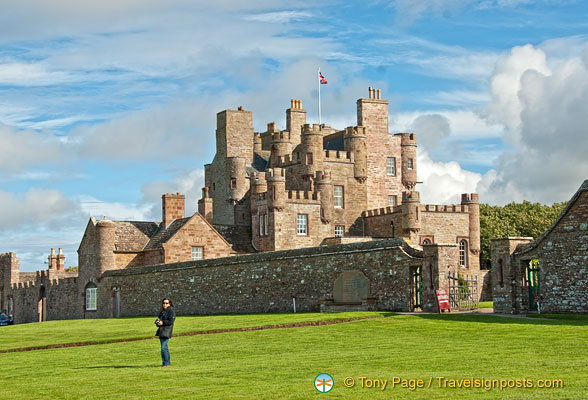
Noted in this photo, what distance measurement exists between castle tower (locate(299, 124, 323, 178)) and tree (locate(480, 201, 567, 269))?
20303 millimetres

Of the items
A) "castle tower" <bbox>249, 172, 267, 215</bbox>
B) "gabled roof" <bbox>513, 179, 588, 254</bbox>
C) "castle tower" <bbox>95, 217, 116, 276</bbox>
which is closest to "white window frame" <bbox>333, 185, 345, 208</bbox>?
"castle tower" <bbox>249, 172, 267, 215</bbox>

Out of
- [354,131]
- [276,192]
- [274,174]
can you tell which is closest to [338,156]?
[354,131]

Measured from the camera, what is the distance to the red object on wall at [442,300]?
32.8m

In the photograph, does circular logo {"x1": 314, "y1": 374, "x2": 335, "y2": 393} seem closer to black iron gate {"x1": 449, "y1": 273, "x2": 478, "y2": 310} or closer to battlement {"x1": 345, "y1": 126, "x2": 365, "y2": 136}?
black iron gate {"x1": 449, "y1": 273, "x2": 478, "y2": 310}

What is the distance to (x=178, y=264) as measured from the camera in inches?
1918

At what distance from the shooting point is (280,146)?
7569cm

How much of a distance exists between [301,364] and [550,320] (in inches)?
480

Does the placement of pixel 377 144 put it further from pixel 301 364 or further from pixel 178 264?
pixel 301 364

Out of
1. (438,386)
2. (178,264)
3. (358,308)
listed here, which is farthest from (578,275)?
(178,264)

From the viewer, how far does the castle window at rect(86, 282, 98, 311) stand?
5722 centimetres

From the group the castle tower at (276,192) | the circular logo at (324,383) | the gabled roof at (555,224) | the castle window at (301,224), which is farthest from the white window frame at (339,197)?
the circular logo at (324,383)

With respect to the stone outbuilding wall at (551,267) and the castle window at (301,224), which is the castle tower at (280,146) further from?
the stone outbuilding wall at (551,267)

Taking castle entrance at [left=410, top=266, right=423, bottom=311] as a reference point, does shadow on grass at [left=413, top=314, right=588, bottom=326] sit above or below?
below

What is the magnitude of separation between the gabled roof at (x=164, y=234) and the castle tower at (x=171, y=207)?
0.60 metres
